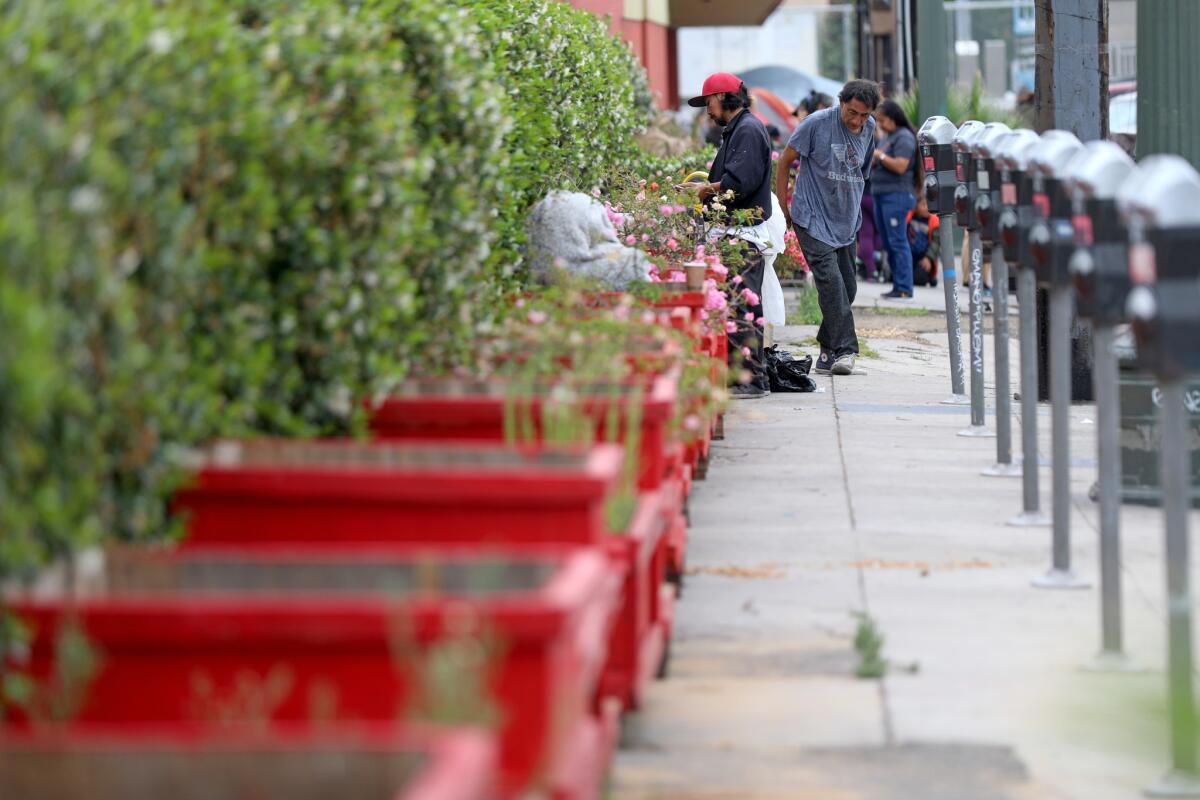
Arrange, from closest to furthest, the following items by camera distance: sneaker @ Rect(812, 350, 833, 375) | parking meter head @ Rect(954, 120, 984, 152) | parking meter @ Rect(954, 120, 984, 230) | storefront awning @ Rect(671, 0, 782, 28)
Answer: parking meter head @ Rect(954, 120, 984, 152) → parking meter @ Rect(954, 120, 984, 230) → sneaker @ Rect(812, 350, 833, 375) → storefront awning @ Rect(671, 0, 782, 28)

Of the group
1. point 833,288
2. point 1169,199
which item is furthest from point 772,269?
point 1169,199

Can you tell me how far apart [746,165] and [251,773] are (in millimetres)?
8329

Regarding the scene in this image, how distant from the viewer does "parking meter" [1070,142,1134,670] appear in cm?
499

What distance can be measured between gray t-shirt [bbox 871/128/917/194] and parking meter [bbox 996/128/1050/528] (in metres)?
10.8

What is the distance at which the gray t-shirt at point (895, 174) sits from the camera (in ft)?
58.7

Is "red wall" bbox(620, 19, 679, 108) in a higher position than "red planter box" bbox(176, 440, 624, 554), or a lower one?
higher

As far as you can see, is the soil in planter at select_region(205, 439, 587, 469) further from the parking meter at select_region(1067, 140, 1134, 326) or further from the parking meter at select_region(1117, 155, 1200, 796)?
the parking meter at select_region(1067, 140, 1134, 326)

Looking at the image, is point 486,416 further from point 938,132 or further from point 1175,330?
point 938,132

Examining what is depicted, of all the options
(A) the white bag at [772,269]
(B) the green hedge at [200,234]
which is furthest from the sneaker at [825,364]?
(B) the green hedge at [200,234]

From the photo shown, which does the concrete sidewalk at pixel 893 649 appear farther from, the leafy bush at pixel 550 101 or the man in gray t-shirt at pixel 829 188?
the man in gray t-shirt at pixel 829 188

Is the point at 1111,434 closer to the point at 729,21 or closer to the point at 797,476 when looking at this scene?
the point at 797,476

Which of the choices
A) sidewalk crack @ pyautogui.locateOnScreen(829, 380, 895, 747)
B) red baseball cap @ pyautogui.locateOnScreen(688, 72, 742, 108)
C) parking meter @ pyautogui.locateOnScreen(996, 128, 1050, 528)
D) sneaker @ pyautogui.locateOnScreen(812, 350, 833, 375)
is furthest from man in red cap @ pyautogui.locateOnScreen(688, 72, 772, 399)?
parking meter @ pyautogui.locateOnScreen(996, 128, 1050, 528)

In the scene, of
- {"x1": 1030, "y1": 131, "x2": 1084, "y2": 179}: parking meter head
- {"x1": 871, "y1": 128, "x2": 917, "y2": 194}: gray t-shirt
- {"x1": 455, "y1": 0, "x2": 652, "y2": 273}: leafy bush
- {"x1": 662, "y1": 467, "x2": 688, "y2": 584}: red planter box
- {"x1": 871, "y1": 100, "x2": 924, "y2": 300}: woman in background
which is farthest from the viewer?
{"x1": 871, "y1": 128, "x2": 917, "y2": 194}: gray t-shirt

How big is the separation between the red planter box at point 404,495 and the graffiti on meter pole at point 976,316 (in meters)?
6.11
